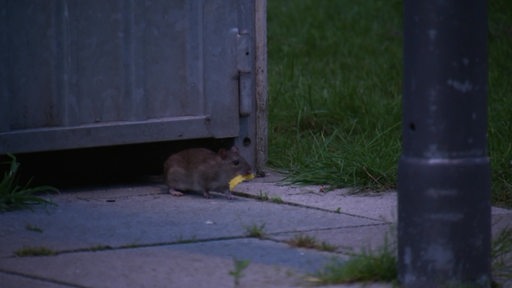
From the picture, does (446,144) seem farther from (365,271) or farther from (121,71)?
(121,71)

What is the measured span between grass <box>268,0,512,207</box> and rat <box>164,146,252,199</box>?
44 cm

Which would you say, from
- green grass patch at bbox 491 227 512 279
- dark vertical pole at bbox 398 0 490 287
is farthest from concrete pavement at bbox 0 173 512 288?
green grass patch at bbox 491 227 512 279

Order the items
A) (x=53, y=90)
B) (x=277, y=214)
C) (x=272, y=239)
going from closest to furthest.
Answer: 1. (x=272, y=239)
2. (x=277, y=214)
3. (x=53, y=90)

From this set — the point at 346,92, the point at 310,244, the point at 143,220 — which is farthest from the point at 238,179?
the point at 346,92

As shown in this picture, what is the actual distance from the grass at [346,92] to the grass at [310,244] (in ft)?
4.89

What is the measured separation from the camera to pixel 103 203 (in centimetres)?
623

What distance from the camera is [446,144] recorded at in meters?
4.16

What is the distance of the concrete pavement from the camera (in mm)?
4582

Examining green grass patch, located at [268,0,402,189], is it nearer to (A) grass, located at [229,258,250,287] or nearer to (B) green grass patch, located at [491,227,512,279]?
(B) green grass patch, located at [491,227,512,279]

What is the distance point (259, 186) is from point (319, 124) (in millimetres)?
1807

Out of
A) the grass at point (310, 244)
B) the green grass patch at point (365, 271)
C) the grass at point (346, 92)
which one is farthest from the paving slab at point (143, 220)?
the green grass patch at point (365, 271)

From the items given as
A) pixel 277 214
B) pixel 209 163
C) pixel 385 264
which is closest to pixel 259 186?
pixel 209 163

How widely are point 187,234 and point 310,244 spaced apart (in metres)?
0.64

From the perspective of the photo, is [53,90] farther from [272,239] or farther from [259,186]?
[272,239]
